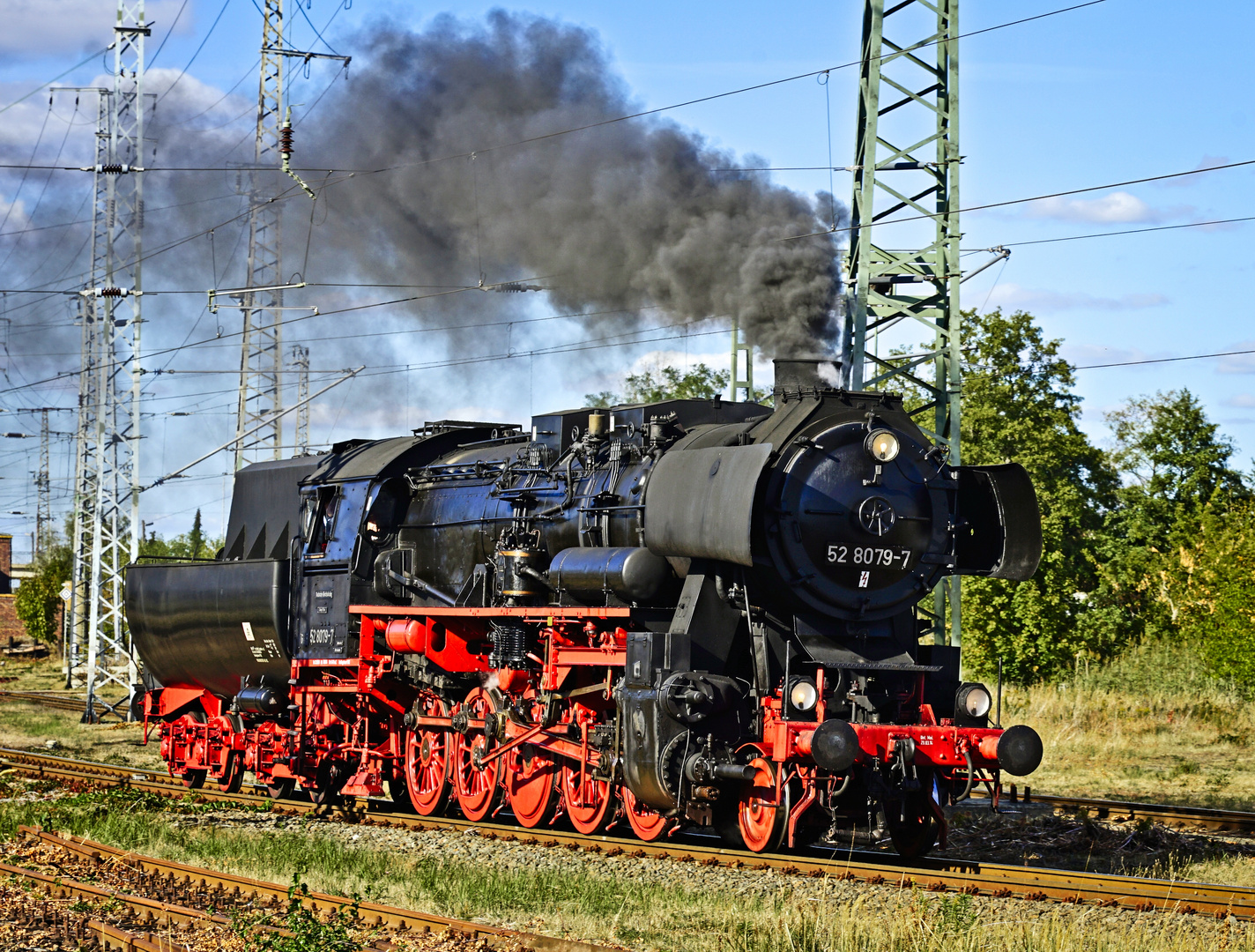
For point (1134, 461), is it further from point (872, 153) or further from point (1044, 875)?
point (1044, 875)

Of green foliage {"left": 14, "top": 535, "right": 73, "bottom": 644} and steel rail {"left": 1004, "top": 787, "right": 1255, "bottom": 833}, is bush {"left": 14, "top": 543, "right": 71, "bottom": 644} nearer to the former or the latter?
green foliage {"left": 14, "top": 535, "right": 73, "bottom": 644}

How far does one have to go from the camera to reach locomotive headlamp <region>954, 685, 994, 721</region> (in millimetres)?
10883

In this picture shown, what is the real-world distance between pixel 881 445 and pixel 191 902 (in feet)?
19.7

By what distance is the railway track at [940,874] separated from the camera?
29.1 feet

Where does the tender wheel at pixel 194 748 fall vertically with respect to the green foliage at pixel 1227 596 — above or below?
below

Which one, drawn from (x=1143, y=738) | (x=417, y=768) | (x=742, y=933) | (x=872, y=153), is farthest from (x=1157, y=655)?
(x=742, y=933)

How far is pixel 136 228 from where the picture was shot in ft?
86.6

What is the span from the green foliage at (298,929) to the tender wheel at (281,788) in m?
6.89

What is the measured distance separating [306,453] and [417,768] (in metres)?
4.64

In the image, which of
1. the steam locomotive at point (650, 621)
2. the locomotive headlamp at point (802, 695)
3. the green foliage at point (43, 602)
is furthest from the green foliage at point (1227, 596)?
the green foliage at point (43, 602)

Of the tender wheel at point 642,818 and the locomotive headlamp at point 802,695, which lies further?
the tender wheel at point 642,818

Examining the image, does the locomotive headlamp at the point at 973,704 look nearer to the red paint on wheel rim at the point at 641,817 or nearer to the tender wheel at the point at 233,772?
the red paint on wheel rim at the point at 641,817

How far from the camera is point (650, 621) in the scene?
1112cm

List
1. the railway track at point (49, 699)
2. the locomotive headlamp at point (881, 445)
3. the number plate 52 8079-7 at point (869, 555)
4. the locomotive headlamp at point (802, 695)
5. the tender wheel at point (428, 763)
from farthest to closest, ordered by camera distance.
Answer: the railway track at point (49, 699)
the tender wheel at point (428, 763)
the locomotive headlamp at point (881, 445)
the number plate 52 8079-7 at point (869, 555)
the locomotive headlamp at point (802, 695)
